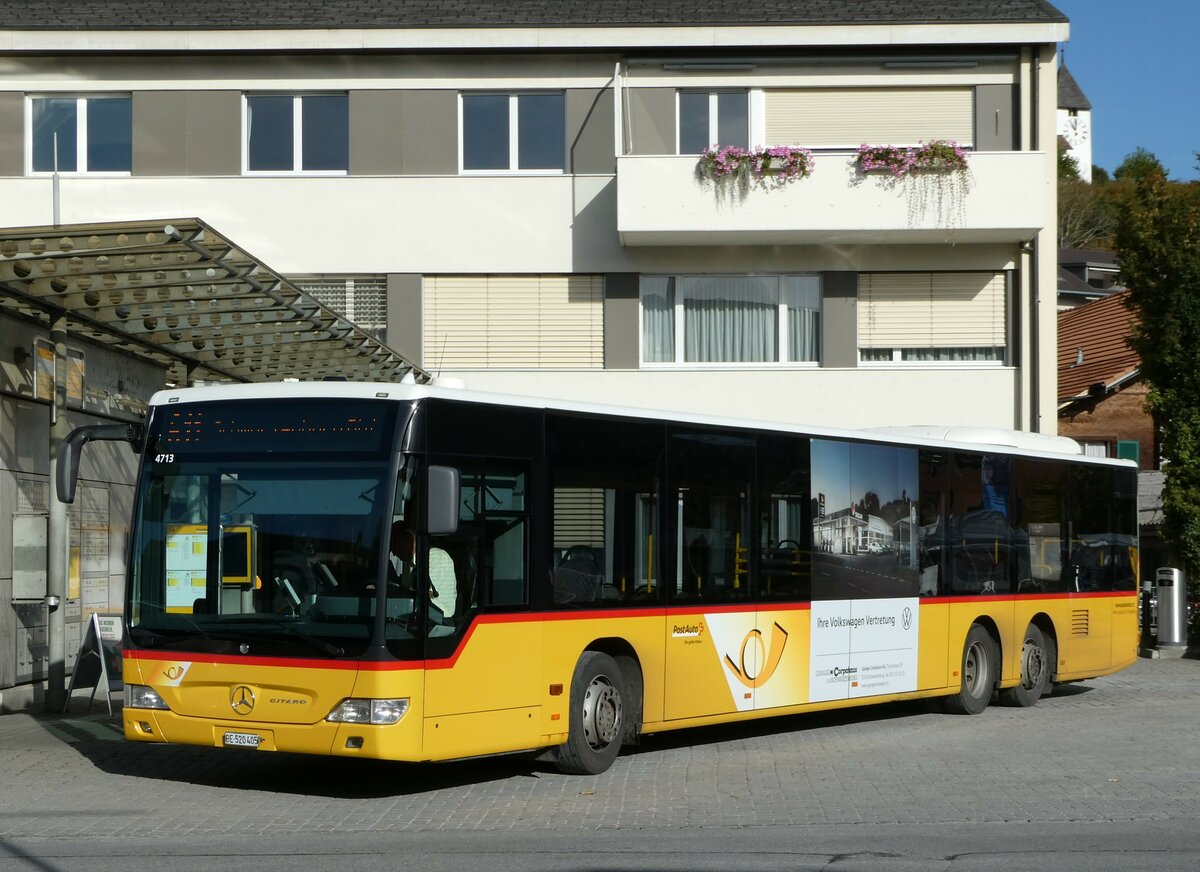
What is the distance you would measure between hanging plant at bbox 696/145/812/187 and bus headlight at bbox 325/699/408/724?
50.9 feet

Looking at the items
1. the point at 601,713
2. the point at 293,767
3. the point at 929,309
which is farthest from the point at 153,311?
the point at 929,309

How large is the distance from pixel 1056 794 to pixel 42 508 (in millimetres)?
10196

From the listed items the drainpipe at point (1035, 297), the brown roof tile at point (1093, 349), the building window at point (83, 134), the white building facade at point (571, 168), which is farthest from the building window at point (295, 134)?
the brown roof tile at point (1093, 349)

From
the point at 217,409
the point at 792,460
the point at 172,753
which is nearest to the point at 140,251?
the point at 217,409

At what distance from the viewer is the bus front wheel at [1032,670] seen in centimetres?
1752

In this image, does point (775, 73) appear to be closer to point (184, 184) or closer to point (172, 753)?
point (184, 184)

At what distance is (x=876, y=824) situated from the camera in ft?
31.8

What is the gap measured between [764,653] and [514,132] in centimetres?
1367

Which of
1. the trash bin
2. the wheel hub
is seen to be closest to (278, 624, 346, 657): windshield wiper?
the wheel hub

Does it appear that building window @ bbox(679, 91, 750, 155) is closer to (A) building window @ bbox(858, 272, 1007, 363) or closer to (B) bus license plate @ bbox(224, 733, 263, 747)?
(A) building window @ bbox(858, 272, 1007, 363)

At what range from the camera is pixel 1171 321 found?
2531 cm

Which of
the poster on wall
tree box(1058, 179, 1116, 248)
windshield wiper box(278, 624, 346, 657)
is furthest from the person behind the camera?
tree box(1058, 179, 1116, 248)

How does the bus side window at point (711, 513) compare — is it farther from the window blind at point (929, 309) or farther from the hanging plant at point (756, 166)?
the window blind at point (929, 309)

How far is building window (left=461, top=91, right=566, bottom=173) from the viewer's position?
25344mm
